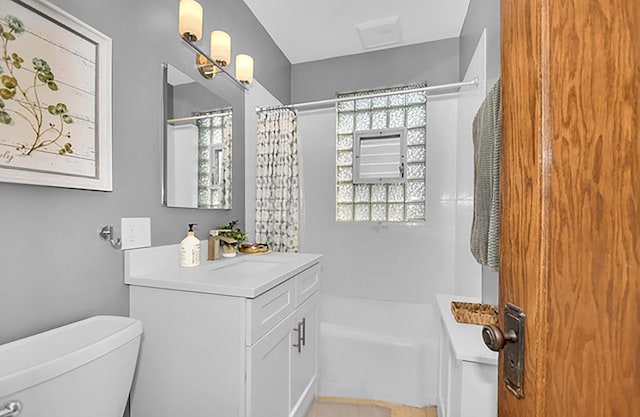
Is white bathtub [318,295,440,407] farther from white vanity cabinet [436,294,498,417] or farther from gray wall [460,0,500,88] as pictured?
gray wall [460,0,500,88]

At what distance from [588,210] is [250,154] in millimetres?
2067

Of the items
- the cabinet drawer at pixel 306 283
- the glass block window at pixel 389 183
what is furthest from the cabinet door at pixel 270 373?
the glass block window at pixel 389 183

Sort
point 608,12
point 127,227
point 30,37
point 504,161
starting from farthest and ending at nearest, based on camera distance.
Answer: point 127,227 < point 30,37 < point 504,161 < point 608,12

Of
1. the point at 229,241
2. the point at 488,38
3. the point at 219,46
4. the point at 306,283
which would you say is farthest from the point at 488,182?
the point at 219,46

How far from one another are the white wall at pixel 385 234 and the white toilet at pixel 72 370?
6.15 feet

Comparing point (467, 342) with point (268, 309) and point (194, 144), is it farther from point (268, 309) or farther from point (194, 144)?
point (194, 144)

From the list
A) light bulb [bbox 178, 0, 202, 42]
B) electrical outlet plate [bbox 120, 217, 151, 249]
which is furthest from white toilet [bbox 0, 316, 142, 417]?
light bulb [bbox 178, 0, 202, 42]

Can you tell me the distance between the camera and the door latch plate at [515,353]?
0.50 metres

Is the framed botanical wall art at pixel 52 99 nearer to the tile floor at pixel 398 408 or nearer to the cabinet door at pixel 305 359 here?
the cabinet door at pixel 305 359

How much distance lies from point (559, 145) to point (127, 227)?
1.42 m

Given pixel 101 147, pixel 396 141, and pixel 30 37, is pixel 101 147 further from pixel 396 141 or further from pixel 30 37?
pixel 396 141

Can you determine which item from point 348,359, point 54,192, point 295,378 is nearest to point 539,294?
point 54,192

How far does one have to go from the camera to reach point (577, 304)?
457mm

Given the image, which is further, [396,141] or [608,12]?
[396,141]
